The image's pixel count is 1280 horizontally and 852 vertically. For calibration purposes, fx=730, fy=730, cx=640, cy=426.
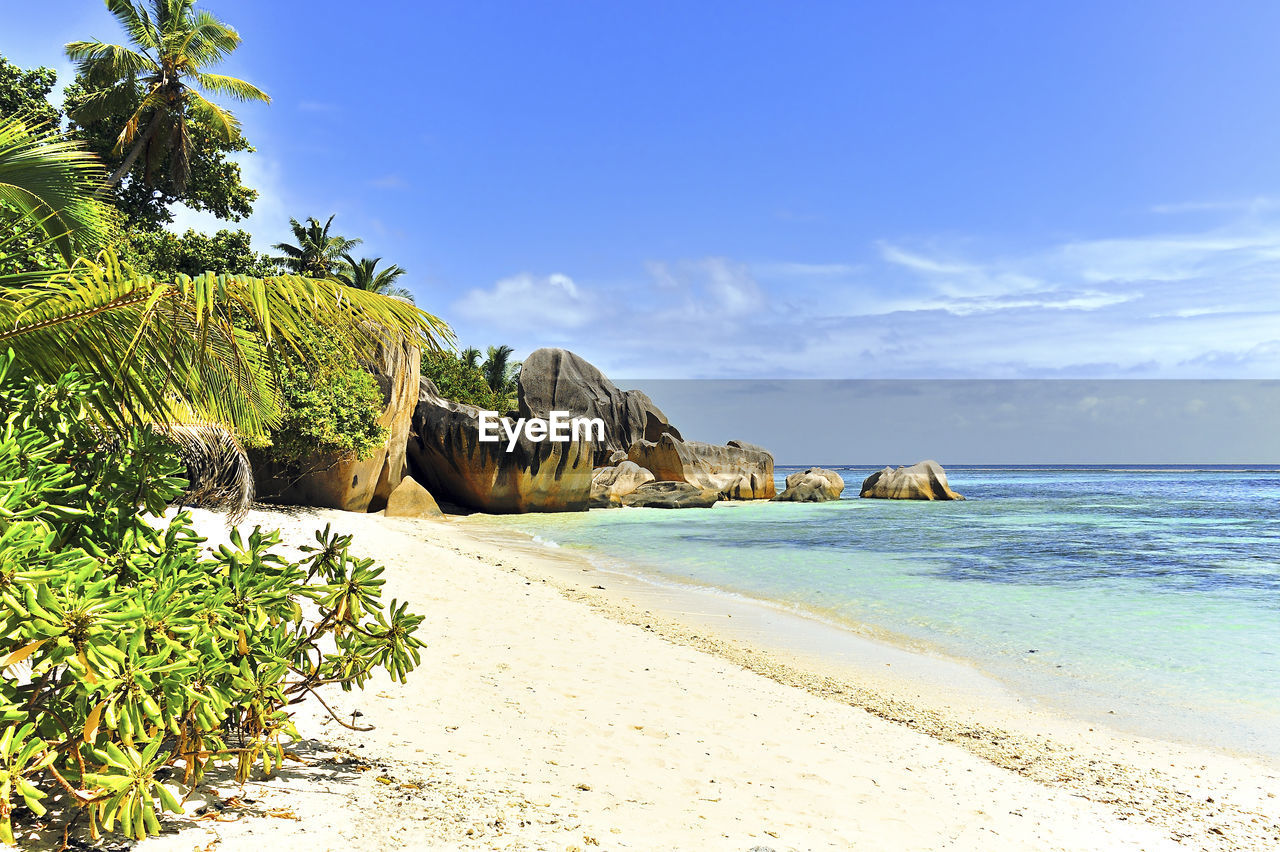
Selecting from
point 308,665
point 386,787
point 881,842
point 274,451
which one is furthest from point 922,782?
point 274,451

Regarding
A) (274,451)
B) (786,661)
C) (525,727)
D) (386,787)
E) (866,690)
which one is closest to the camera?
(386,787)

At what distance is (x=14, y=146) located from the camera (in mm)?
4336

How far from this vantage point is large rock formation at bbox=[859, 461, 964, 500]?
44469 millimetres

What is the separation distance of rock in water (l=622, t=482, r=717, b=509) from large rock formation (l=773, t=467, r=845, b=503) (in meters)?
8.40

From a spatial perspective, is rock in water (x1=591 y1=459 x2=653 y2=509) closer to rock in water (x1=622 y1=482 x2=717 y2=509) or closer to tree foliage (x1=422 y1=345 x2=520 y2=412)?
rock in water (x1=622 y1=482 x2=717 y2=509)

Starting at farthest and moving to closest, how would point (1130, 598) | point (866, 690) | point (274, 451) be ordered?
point (274, 451)
point (1130, 598)
point (866, 690)

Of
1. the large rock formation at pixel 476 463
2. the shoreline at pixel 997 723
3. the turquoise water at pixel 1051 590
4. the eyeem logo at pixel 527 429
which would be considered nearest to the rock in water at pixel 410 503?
the large rock formation at pixel 476 463

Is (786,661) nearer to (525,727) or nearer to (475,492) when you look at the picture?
(525,727)

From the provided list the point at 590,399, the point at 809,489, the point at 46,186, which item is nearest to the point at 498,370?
the point at 590,399

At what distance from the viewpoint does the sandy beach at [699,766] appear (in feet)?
10.4

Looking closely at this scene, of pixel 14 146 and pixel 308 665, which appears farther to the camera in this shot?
pixel 14 146

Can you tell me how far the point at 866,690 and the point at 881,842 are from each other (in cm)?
329

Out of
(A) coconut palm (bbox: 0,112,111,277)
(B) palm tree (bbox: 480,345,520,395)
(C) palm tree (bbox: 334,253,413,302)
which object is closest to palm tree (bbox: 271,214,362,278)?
(C) palm tree (bbox: 334,253,413,302)

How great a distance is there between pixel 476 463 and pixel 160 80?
15.1 meters
